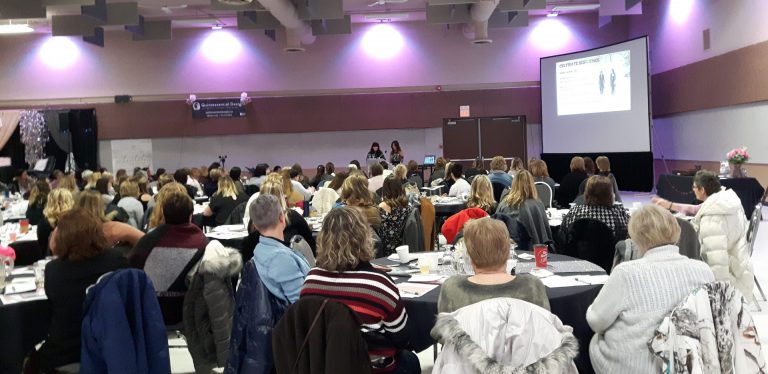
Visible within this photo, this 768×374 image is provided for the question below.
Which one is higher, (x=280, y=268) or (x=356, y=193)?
(x=356, y=193)

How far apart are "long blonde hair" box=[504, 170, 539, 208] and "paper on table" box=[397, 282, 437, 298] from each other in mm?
2625

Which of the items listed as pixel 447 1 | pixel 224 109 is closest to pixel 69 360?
pixel 447 1

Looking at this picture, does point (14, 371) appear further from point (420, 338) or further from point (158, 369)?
point (420, 338)

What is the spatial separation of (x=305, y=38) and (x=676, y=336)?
50.9 ft

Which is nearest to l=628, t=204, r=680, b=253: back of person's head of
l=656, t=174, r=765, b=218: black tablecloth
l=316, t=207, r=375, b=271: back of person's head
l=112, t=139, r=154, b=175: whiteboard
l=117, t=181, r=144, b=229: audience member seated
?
l=316, t=207, r=375, b=271: back of person's head

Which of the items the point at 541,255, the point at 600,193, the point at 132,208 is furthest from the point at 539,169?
the point at 541,255

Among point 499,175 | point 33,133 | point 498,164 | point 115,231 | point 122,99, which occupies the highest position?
point 122,99

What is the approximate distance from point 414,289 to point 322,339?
3.40 feet

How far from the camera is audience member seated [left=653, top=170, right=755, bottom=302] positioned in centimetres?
554

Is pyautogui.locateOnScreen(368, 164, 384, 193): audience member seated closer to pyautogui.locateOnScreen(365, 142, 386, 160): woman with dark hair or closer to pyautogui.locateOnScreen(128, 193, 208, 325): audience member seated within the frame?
pyautogui.locateOnScreen(128, 193, 208, 325): audience member seated

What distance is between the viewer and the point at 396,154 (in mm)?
17578

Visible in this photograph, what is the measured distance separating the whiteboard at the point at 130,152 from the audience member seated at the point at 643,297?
17402mm

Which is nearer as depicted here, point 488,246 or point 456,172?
point 488,246

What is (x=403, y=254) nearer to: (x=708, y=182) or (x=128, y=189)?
(x=708, y=182)
